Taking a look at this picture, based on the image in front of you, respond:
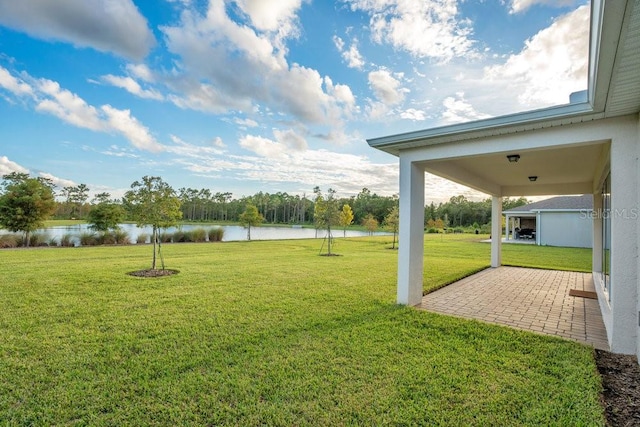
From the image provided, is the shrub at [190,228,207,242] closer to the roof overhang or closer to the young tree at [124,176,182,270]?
the young tree at [124,176,182,270]

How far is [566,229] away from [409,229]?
1948 cm

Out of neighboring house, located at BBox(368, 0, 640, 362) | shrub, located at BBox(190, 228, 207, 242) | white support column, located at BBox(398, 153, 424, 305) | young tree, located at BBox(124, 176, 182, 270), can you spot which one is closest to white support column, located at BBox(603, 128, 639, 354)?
neighboring house, located at BBox(368, 0, 640, 362)

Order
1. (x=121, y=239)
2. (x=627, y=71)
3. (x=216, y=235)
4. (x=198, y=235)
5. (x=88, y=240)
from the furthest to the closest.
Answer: (x=216, y=235), (x=198, y=235), (x=121, y=239), (x=88, y=240), (x=627, y=71)

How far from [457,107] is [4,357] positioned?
31.2ft

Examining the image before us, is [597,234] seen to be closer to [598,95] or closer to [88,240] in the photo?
[598,95]

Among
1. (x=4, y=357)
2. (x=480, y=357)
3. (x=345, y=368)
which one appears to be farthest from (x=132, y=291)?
(x=480, y=357)

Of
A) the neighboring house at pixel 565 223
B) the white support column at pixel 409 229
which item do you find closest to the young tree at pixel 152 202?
the white support column at pixel 409 229

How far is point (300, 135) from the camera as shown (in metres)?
15.9

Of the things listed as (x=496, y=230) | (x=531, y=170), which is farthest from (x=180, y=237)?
(x=531, y=170)

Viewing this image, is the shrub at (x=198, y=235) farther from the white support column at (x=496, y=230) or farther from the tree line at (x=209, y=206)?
the white support column at (x=496, y=230)

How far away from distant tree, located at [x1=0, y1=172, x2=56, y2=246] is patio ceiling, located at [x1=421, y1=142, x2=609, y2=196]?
18.7 meters

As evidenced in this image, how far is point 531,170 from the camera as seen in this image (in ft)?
22.3

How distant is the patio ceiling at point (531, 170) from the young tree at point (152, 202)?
254 inches

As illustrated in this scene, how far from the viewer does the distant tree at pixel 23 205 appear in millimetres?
14523
